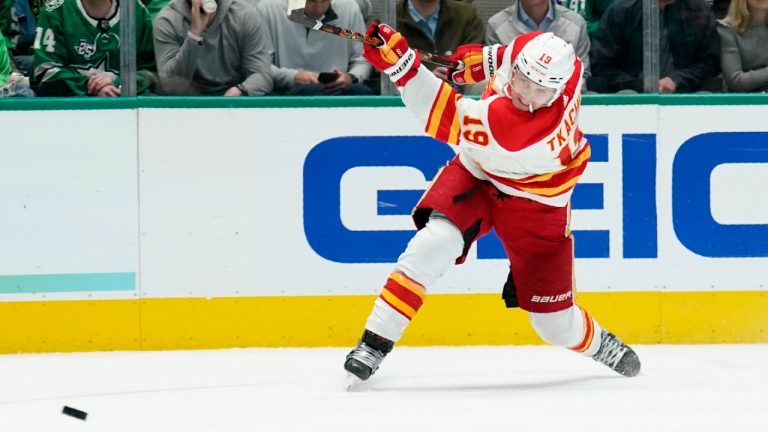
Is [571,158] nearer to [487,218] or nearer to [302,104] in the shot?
[487,218]

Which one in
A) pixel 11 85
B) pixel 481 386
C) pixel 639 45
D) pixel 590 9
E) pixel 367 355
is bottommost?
pixel 481 386

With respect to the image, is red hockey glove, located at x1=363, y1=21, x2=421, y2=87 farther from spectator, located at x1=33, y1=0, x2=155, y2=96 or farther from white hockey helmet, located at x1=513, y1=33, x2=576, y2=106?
spectator, located at x1=33, y1=0, x2=155, y2=96

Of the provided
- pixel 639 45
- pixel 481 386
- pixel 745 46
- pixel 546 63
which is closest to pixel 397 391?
pixel 481 386

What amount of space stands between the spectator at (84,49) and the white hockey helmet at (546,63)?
161 centimetres

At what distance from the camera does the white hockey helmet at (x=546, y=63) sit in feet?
12.6

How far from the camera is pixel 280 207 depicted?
492cm

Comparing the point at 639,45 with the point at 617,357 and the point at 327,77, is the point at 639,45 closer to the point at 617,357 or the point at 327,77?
the point at 327,77

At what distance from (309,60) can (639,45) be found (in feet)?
4.00

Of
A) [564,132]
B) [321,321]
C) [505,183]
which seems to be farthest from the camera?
[321,321]

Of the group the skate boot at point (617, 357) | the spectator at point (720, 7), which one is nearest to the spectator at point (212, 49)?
the skate boot at point (617, 357)

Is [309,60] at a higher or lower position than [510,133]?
lower

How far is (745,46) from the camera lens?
5066 mm

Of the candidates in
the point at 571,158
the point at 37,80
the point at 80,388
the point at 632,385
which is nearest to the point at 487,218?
the point at 571,158

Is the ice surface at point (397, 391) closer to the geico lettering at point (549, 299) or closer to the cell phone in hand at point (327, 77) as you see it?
the geico lettering at point (549, 299)
